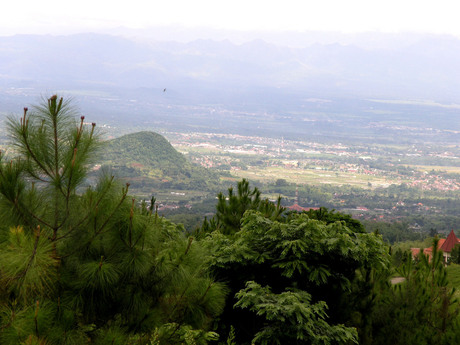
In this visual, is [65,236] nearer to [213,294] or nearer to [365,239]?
[213,294]

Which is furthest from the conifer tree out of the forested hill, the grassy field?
the grassy field

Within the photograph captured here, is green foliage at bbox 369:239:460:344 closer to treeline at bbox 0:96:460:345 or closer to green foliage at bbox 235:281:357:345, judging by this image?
treeline at bbox 0:96:460:345

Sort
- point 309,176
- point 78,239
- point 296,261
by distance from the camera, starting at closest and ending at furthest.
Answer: point 78,239
point 296,261
point 309,176

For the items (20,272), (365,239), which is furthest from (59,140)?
(365,239)

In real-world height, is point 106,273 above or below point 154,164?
above

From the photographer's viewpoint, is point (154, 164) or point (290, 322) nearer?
point (290, 322)

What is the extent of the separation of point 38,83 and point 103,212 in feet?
653

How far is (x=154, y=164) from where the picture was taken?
230 ft

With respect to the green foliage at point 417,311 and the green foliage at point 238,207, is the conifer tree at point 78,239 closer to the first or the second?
the green foliage at point 417,311

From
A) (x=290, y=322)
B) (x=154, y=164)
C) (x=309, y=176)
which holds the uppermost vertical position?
(x=290, y=322)

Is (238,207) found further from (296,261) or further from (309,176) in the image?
(309,176)

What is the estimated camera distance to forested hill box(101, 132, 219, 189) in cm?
6309

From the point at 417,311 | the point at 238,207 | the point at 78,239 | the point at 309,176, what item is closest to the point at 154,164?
the point at 309,176

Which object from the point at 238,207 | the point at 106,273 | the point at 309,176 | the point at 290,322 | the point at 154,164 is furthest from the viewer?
the point at 309,176
